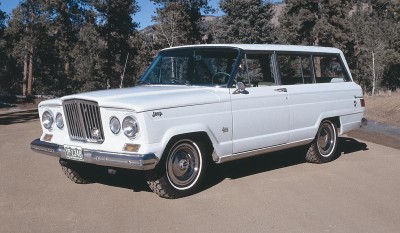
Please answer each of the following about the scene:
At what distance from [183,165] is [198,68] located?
1.62 meters

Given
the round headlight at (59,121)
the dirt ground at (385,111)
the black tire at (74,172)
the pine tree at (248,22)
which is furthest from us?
the pine tree at (248,22)

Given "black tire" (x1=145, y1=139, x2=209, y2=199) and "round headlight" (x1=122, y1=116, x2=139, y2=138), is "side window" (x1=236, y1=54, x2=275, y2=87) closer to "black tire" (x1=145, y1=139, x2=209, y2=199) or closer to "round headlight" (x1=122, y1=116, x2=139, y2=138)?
"black tire" (x1=145, y1=139, x2=209, y2=199)

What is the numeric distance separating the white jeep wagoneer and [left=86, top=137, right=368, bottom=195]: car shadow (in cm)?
33

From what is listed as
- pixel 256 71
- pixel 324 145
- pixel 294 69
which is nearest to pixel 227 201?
pixel 256 71

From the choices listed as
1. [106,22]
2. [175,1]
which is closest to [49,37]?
[106,22]

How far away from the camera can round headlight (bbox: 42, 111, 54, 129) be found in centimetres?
633

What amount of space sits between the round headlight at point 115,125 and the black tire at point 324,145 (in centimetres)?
382

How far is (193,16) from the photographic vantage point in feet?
159

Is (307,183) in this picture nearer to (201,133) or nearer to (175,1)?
(201,133)

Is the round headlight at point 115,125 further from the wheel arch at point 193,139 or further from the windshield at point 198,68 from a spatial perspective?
the windshield at point 198,68

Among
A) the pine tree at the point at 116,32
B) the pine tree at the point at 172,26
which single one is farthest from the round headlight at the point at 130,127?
the pine tree at the point at 116,32

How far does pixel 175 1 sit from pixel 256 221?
45.7 m

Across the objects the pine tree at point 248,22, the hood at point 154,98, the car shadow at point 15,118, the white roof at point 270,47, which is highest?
the pine tree at point 248,22

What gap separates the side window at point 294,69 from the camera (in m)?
7.34
